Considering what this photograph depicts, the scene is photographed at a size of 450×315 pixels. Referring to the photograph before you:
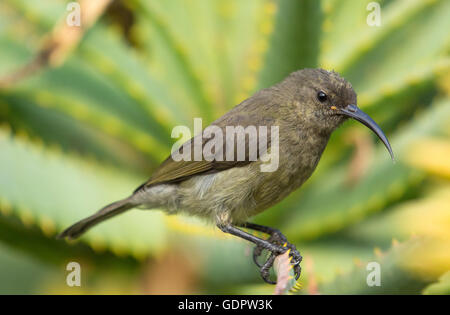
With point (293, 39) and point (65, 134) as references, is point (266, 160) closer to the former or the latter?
point (293, 39)

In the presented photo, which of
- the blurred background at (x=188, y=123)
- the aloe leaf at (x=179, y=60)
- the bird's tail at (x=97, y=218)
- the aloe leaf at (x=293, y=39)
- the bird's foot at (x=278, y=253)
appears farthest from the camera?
the aloe leaf at (x=179, y=60)

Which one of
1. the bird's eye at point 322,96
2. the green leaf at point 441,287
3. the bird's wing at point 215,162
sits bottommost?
the green leaf at point 441,287

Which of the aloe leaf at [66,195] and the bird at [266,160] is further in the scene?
the aloe leaf at [66,195]

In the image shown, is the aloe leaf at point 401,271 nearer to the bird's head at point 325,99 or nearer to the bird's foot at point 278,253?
the bird's foot at point 278,253

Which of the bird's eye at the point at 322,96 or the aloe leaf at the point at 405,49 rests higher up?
the aloe leaf at the point at 405,49

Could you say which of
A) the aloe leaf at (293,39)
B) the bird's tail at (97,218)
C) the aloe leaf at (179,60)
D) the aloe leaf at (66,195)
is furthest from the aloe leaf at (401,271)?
the aloe leaf at (179,60)

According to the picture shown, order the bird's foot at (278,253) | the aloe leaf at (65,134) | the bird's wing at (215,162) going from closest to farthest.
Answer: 1. the bird's foot at (278,253)
2. the bird's wing at (215,162)
3. the aloe leaf at (65,134)

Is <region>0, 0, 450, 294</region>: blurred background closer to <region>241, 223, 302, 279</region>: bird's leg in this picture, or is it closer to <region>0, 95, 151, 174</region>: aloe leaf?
<region>0, 95, 151, 174</region>: aloe leaf
